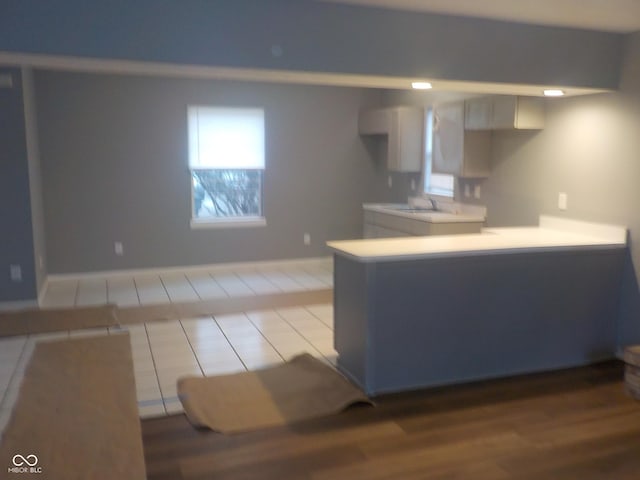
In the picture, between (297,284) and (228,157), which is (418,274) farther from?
(228,157)

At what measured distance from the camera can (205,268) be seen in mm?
6895

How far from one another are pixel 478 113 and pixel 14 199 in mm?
4178

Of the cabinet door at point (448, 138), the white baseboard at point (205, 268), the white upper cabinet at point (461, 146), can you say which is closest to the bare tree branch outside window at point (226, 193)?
the white baseboard at point (205, 268)

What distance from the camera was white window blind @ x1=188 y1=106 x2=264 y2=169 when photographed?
6625mm

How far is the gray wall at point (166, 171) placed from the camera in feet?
20.3

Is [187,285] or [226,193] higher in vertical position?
[226,193]

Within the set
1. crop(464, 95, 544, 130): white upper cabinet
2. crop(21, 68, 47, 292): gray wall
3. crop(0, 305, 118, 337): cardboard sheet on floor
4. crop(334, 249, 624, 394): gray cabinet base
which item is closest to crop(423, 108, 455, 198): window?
crop(464, 95, 544, 130): white upper cabinet

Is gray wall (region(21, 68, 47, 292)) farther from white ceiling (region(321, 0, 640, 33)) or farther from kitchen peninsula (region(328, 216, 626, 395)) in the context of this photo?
white ceiling (region(321, 0, 640, 33))

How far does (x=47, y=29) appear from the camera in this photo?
8.79ft

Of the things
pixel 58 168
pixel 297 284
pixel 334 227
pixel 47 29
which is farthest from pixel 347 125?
pixel 47 29

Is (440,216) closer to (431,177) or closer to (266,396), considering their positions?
(431,177)

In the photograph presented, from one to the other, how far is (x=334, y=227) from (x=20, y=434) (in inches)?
195

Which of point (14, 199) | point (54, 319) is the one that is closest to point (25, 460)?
point (54, 319)

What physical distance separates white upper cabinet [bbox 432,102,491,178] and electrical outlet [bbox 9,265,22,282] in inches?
162
